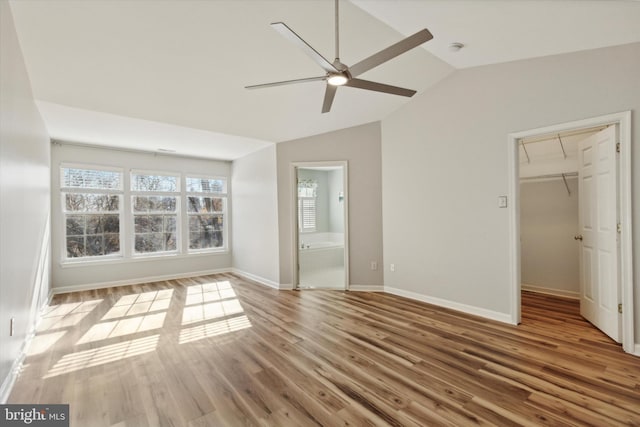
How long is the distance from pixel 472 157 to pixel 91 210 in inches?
252

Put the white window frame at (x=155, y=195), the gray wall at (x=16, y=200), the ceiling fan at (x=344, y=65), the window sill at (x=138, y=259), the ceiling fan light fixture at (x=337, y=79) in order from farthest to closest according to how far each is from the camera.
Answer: the white window frame at (x=155, y=195) < the window sill at (x=138, y=259) < the ceiling fan light fixture at (x=337, y=79) < the gray wall at (x=16, y=200) < the ceiling fan at (x=344, y=65)

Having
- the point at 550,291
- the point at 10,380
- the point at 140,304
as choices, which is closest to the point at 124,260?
the point at 140,304

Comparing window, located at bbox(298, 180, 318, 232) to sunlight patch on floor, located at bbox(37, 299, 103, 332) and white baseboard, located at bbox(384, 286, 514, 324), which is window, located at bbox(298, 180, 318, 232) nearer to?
white baseboard, located at bbox(384, 286, 514, 324)

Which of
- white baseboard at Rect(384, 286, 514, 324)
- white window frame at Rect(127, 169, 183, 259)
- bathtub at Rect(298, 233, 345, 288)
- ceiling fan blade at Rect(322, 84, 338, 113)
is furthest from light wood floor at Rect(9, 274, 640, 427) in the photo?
ceiling fan blade at Rect(322, 84, 338, 113)

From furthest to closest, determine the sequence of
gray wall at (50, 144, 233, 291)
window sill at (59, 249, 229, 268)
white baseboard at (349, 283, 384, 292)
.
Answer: window sill at (59, 249, 229, 268)
gray wall at (50, 144, 233, 291)
white baseboard at (349, 283, 384, 292)

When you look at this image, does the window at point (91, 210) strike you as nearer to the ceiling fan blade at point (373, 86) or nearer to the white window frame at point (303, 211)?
the white window frame at point (303, 211)

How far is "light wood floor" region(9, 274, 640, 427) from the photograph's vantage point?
5.97ft

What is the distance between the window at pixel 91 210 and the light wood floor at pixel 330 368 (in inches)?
68.8

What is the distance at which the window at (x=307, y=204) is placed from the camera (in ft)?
27.2

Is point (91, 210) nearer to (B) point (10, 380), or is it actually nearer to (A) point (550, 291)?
(B) point (10, 380)

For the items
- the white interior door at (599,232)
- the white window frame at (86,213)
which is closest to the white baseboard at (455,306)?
the white interior door at (599,232)

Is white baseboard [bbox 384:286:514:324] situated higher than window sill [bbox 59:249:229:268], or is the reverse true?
window sill [bbox 59:249:229:268]

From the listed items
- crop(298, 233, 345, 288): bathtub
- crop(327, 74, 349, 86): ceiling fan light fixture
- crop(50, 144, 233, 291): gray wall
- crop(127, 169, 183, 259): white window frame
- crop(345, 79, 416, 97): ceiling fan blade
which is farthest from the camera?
crop(298, 233, 345, 288): bathtub

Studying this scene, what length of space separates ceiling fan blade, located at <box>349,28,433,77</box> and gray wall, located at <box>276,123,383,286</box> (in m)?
2.66
